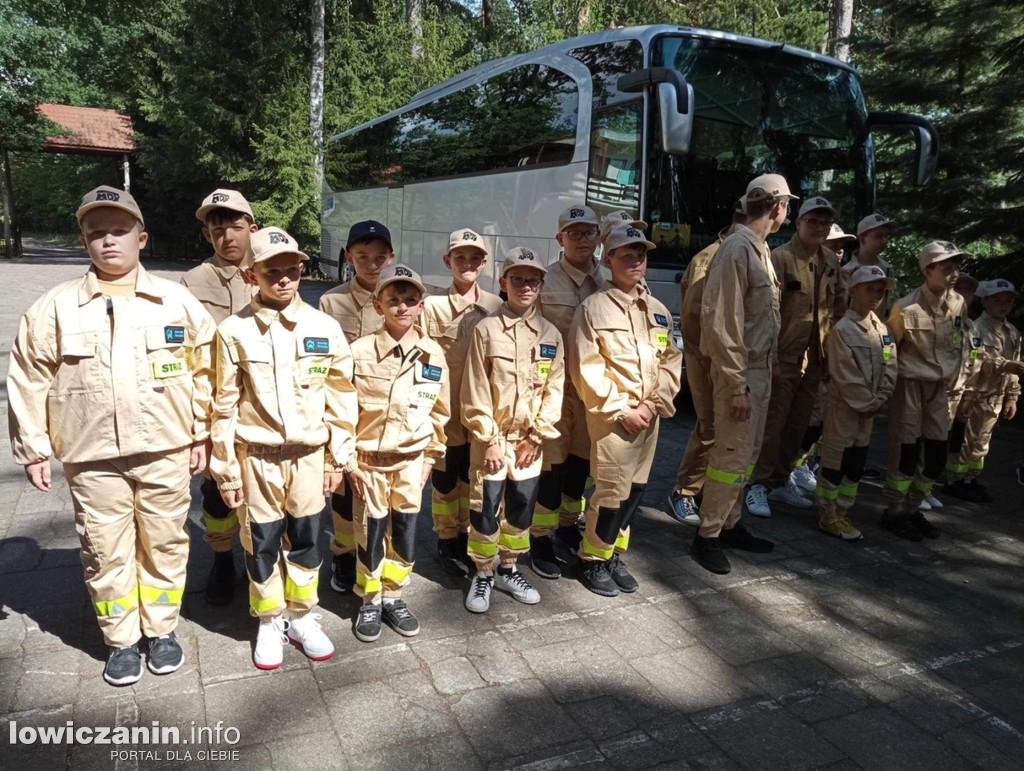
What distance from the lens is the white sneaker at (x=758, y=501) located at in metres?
5.38

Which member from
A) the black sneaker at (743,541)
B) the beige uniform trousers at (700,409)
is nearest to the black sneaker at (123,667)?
the black sneaker at (743,541)

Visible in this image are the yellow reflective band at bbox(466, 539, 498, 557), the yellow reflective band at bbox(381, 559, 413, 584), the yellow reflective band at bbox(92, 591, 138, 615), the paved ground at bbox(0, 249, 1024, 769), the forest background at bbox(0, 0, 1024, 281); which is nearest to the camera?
the paved ground at bbox(0, 249, 1024, 769)

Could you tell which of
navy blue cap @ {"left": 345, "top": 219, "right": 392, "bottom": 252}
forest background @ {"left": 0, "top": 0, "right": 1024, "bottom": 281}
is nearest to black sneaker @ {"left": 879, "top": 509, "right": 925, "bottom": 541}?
navy blue cap @ {"left": 345, "top": 219, "right": 392, "bottom": 252}

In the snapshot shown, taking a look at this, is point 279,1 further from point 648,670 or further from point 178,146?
point 648,670

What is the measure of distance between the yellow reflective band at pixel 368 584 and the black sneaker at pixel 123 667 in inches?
37.6

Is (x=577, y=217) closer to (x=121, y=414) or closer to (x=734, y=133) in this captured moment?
(x=121, y=414)

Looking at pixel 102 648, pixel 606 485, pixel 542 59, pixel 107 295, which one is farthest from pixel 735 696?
pixel 542 59

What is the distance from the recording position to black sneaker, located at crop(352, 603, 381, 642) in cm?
337

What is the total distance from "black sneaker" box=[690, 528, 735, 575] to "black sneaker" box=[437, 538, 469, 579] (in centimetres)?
143

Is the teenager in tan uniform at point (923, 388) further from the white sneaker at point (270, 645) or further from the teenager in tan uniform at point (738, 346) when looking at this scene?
the white sneaker at point (270, 645)

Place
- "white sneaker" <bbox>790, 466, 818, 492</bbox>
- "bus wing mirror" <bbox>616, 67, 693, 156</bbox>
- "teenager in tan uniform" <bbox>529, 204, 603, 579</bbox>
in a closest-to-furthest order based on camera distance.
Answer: "teenager in tan uniform" <bbox>529, 204, 603, 579</bbox>, "white sneaker" <bbox>790, 466, 818, 492</bbox>, "bus wing mirror" <bbox>616, 67, 693, 156</bbox>

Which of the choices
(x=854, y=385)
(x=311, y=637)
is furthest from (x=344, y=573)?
(x=854, y=385)

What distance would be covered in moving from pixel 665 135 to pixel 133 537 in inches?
199

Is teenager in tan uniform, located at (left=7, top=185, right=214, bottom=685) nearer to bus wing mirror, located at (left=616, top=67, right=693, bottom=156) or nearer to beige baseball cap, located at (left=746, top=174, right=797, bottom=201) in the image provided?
beige baseball cap, located at (left=746, top=174, right=797, bottom=201)
